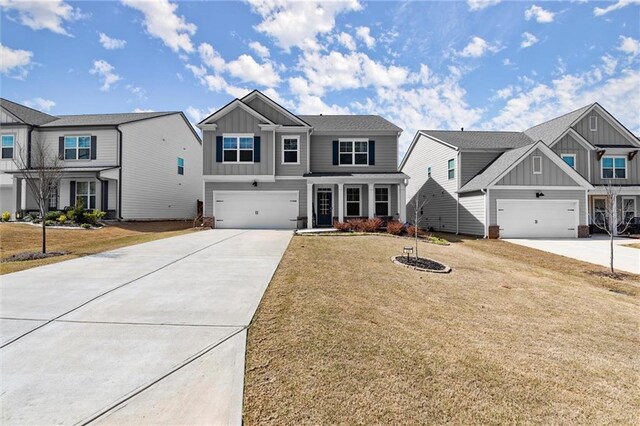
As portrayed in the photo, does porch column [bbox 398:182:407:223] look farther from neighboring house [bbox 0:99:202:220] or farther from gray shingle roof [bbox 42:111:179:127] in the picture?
gray shingle roof [bbox 42:111:179:127]

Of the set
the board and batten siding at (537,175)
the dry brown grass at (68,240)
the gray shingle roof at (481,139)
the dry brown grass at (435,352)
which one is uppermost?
the gray shingle roof at (481,139)

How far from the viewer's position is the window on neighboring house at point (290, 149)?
1847cm

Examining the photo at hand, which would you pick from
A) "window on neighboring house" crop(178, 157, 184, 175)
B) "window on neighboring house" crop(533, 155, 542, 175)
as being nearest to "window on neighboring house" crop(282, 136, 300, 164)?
"window on neighboring house" crop(178, 157, 184, 175)

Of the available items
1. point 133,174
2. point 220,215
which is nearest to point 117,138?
point 133,174

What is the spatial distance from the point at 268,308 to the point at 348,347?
68.1 inches

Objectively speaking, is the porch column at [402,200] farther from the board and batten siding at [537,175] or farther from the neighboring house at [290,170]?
the board and batten siding at [537,175]

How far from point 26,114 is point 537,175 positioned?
34.1 meters

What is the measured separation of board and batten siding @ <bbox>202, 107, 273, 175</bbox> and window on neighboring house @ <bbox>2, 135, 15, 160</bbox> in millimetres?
13785

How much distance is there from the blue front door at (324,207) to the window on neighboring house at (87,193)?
14758mm

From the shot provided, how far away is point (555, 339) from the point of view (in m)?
4.70

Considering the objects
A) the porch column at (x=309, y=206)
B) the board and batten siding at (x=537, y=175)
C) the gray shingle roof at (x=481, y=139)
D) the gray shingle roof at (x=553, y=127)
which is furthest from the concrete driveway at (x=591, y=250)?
the porch column at (x=309, y=206)

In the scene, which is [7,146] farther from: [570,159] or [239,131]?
[570,159]

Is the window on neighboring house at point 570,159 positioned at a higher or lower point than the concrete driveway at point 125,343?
higher

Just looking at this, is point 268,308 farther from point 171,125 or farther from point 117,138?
point 171,125
